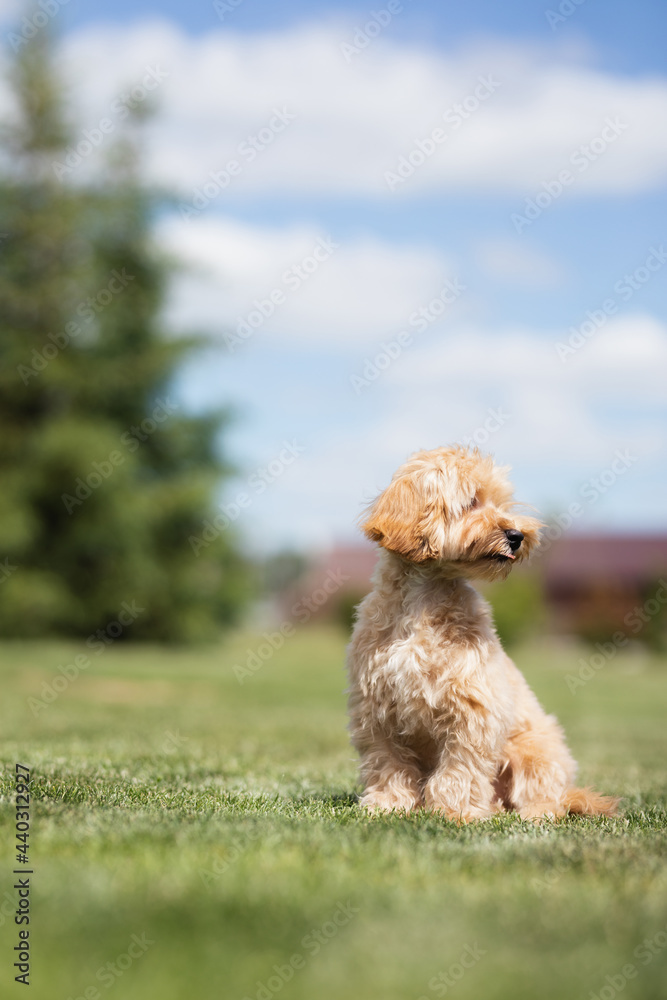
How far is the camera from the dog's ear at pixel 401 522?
5.46m

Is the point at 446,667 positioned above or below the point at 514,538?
below

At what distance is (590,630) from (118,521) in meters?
20.4

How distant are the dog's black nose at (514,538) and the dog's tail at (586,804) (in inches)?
56.2

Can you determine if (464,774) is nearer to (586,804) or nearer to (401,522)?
(586,804)

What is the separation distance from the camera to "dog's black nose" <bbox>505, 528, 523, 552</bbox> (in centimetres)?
553

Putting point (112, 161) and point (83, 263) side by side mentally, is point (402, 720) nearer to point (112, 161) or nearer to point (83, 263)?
point (83, 263)

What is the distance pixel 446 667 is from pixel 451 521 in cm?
77

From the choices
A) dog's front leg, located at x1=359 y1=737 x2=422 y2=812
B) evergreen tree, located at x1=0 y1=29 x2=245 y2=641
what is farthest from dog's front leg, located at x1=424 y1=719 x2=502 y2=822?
evergreen tree, located at x1=0 y1=29 x2=245 y2=641

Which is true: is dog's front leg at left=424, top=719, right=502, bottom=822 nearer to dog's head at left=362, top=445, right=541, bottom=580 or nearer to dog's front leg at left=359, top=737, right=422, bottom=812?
dog's front leg at left=359, top=737, right=422, bottom=812

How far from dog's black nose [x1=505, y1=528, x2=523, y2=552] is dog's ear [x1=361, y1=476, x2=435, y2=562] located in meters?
0.43

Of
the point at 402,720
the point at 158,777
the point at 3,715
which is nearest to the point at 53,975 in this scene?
the point at 402,720

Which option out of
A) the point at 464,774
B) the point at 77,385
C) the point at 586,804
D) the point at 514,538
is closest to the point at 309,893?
the point at 464,774

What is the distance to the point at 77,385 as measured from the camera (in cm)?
2947

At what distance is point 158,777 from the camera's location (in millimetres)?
6719
